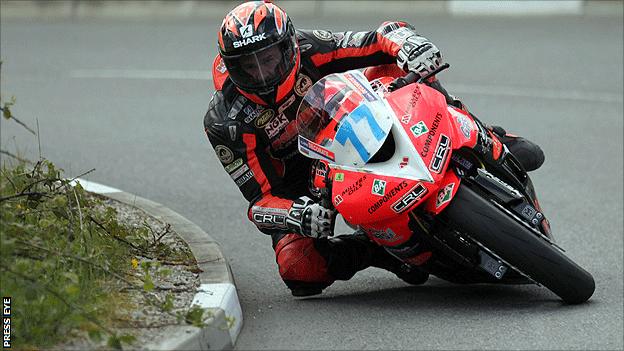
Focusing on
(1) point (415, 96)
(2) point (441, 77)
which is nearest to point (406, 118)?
(1) point (415, 96)

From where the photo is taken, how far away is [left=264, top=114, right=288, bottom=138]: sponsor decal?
631 cm

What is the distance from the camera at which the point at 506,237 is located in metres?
5.41

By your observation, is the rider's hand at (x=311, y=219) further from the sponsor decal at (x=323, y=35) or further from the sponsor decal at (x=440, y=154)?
the sponsor decal at (x=323, y=35)

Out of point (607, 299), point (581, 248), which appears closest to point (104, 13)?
point (581, 248)

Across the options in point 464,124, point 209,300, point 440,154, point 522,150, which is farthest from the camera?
point 522,150

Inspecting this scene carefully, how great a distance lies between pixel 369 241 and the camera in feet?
21.3

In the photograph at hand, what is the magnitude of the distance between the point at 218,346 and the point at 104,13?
12735 mm

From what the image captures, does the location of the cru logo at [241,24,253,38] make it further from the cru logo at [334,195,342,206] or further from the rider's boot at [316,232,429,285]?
the rider's boot at [316,232,429,285]

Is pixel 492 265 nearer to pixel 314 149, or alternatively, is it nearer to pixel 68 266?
pixel 314 149

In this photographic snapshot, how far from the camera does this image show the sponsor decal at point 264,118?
6.28 m

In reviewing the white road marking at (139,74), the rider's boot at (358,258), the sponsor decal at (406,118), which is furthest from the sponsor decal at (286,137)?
the white road marking at (139,74)

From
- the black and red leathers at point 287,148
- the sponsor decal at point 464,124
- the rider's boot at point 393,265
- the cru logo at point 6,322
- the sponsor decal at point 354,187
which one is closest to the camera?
the cru logo at point 6,322

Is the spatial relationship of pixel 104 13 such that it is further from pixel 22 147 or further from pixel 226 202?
pixel 226 202

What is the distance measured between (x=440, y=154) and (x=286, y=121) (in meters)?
1.12
